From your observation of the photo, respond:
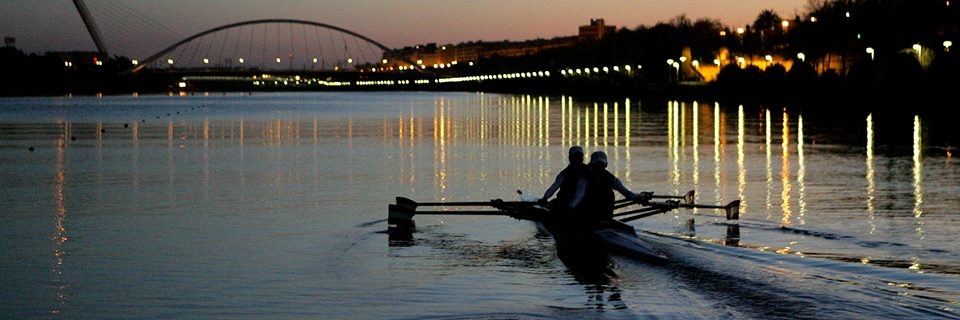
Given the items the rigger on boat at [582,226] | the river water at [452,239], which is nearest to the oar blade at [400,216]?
the rigger on boat at [582,226]

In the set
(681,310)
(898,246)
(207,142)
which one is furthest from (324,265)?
(207,142)

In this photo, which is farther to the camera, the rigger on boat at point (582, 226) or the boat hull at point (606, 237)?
the rigger on boat at point (582, 226)

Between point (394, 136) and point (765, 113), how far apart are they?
108 ft

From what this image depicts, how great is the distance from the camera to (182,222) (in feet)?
84.6

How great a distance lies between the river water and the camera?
53.0ft

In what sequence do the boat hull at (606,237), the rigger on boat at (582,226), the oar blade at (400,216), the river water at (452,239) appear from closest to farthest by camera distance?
the river water at (452,239) → the boat hull at (606,237) → the rigger on boat at (582,226) → the oar blade at (400,216)

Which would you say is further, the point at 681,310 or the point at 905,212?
the point at 905,212

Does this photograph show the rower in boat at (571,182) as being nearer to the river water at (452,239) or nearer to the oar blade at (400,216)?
the river water at (452,239)


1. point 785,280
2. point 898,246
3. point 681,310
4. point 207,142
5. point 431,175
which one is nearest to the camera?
point 681,310

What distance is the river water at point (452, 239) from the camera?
16141mm

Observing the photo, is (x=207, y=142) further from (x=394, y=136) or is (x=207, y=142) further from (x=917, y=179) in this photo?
(x=917, y=179)

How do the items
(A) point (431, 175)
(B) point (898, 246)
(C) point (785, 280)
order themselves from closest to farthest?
(C) point (785, 280), (B) point (898, 246), (A) point (431, 175)

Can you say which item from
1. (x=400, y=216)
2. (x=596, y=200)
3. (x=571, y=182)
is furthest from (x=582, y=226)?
(x=400, y=216)

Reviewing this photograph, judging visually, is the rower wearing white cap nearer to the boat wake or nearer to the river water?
the river water
